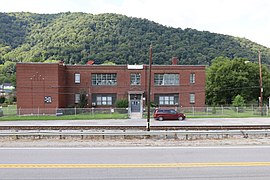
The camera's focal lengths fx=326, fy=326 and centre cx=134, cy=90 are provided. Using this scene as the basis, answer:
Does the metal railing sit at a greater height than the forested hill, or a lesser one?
lesser

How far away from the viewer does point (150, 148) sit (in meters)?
14.2

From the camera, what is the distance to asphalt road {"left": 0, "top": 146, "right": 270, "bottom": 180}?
9422 millimetres

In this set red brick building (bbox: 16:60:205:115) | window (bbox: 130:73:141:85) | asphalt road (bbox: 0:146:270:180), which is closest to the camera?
asphalt road (bbox: 0:146:270:180)

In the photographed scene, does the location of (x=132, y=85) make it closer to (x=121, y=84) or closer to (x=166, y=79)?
(x=121, y=84)

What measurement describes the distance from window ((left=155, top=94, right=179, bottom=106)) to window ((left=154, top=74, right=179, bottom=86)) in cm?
198

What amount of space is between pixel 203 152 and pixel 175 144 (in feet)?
8.27

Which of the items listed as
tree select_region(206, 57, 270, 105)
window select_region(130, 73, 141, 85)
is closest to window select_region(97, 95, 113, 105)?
window select_region(130, 73, 141, 85)

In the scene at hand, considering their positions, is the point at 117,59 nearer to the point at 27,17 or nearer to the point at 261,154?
the point at 27,17

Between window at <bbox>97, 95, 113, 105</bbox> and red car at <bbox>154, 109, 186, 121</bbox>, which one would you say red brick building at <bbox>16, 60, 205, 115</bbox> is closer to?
window at <bbox>97, 95, 113, 105</bbox>

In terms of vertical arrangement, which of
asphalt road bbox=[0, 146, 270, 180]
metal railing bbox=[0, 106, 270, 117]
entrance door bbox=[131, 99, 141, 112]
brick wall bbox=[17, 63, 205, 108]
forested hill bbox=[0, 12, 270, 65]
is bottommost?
asphalt road bbox=[0, 146, 270, 180]

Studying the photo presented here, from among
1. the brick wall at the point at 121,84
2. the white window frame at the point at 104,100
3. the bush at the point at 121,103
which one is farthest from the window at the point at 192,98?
the white window frame at the point at 104,100

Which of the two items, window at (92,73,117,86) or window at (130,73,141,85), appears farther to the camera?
window at (130,73,141,85)

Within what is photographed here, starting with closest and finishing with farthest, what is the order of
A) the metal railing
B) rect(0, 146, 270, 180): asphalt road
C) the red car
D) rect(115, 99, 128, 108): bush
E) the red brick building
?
1. rect(0, 146, 270, 180): asphalt road
2. the red car
3. the metal railing
4. rect(115, 99, 128, 108): bush
5. the red brick building

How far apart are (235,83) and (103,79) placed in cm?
3147
